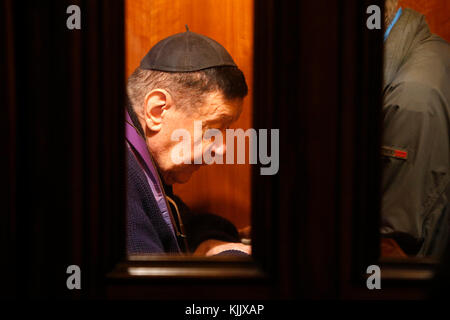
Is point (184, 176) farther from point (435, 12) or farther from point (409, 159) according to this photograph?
point (435, 12)

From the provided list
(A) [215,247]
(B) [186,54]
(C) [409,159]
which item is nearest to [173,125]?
(B) [186,54]

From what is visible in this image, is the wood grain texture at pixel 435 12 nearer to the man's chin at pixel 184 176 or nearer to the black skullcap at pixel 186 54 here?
the black skullcap at pixel 186 54

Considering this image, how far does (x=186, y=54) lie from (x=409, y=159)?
76 cm

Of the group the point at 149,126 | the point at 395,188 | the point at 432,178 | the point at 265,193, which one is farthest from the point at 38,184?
the point at 432,178

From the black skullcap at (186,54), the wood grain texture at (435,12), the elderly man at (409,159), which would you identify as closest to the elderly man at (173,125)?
the black skullcap at (186,54)

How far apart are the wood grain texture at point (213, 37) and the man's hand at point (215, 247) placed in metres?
0.07

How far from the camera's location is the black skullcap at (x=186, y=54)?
1270 millimetres

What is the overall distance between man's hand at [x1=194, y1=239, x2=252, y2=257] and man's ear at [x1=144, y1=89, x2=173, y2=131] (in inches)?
15.4

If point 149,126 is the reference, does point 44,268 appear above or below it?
below

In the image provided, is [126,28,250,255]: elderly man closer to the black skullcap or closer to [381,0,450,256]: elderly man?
the black skullcap

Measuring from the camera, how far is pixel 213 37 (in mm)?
1272

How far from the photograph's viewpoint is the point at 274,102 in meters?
1.23
